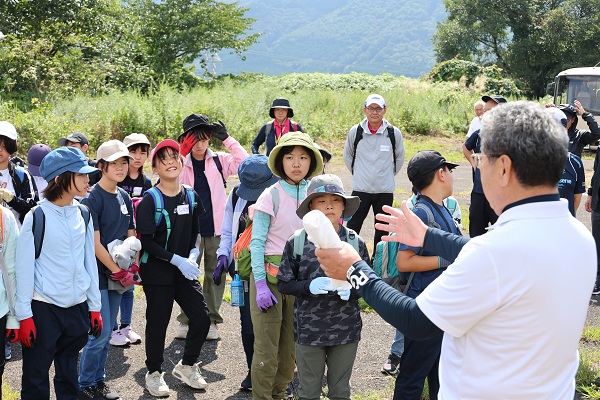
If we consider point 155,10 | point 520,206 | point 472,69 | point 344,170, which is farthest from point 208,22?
point 520,206

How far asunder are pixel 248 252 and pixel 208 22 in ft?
99.3

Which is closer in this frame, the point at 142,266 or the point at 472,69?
the point at 142,266

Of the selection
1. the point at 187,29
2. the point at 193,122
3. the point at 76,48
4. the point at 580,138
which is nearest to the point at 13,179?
the point at 193,122

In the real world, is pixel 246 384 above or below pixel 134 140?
below

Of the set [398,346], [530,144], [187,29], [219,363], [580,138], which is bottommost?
[219,363]

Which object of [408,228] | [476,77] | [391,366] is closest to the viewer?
[408,228]

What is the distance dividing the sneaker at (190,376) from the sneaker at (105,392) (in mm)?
514

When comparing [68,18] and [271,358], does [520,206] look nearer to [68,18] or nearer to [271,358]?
[271,358]

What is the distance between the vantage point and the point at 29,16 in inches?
891

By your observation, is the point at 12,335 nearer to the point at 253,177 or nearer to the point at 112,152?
the point at 112,152

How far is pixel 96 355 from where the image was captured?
5062mm

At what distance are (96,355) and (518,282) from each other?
3.85 meters

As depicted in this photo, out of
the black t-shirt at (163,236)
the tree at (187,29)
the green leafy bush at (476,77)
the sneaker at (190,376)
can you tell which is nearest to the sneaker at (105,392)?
the sneaker at (190,376)

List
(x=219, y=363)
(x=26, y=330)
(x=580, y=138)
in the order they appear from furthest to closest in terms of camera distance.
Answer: (x=580, y=138), (x=219, y=363), (x=26, y=330)
